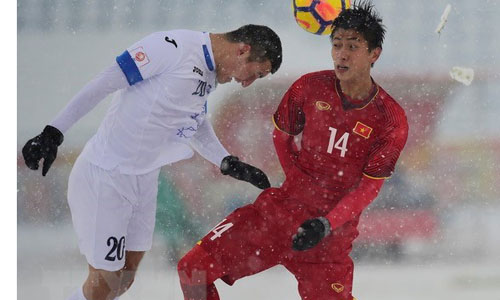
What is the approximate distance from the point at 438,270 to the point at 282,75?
861 mm

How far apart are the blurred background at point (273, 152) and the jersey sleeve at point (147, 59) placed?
0.23m

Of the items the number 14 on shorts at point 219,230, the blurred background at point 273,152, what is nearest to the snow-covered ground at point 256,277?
the blurred background at point 273,152

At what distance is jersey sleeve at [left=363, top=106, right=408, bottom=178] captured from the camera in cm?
204

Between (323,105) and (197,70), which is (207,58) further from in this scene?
(323,105)

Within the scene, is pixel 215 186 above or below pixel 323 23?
below

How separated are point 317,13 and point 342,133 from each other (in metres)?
0.39

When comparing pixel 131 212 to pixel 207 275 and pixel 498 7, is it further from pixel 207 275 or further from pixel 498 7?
pixel 498 7

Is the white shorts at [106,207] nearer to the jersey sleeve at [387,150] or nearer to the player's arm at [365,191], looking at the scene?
the player's arm at [365,191]

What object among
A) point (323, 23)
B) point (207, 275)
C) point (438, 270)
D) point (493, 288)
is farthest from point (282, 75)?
point (493, 288)

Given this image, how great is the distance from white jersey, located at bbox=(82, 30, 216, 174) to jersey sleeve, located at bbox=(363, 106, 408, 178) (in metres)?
0.53

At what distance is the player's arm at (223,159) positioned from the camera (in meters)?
2.19

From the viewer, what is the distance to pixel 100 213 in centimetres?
206

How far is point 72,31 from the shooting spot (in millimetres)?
2225

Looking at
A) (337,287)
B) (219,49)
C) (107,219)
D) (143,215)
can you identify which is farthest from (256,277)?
(219,49)
